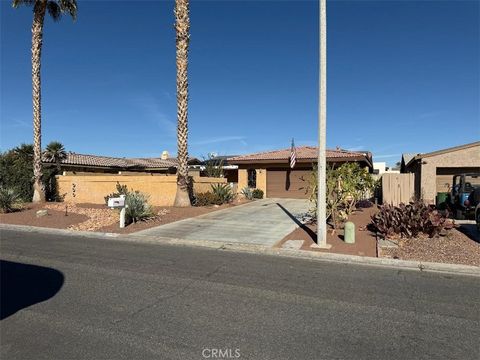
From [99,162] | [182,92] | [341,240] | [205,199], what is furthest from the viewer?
[99,162]

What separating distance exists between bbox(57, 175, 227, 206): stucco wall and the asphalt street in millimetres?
12003

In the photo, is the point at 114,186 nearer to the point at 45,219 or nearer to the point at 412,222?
the point at 45,219

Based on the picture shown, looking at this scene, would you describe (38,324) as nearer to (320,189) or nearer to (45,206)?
(320,189)

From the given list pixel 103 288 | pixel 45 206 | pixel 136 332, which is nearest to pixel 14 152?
pixel 45 206

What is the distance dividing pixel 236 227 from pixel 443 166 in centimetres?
1598

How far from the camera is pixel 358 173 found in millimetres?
15289

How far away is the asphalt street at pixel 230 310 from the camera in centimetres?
441

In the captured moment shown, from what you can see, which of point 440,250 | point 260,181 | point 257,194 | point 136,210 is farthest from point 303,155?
point 440,250

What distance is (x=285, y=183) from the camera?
2892 centimetres

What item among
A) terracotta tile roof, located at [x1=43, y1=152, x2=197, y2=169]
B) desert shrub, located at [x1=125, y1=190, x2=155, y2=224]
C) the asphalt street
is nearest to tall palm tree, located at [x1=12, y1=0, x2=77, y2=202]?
desert shrub, located at [x1=125, y1=190, x2=155, y2=224]

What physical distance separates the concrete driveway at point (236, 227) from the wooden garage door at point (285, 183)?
965 centimetres

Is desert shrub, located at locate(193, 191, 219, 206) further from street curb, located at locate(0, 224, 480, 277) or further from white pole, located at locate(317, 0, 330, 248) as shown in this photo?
white pole, located at locate(317, 0, 330, 248)

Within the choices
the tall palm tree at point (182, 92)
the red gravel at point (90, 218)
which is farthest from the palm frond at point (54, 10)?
the red gravel at point (90, 218)

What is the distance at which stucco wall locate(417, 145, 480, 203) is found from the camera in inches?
933
